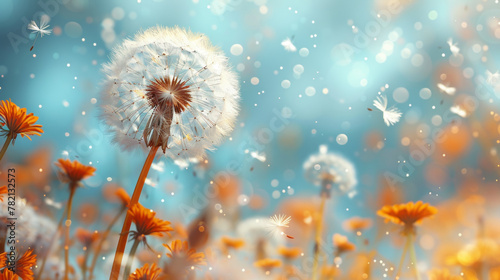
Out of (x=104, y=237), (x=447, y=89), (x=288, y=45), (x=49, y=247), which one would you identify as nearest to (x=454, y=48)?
(x=447, y=89)

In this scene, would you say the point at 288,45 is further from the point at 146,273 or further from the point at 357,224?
the point at 146,273

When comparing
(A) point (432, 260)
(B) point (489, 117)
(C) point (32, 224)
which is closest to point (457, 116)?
(B) point (489, 117)

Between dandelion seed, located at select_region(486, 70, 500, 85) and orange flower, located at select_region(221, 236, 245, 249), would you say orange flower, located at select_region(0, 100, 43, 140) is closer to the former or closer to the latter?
orange flower, located at select_region(221, 236, 245, 249)

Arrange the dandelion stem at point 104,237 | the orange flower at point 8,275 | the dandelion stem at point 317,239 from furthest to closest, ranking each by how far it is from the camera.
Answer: the dandelion stem at point 317,239 < the dandelion stem at point 104,237 < the orange flower at point 8,275

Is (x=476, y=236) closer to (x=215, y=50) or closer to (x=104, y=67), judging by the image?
(x=215, y=50)

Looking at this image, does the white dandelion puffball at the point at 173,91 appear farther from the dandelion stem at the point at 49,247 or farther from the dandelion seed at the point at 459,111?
the dandelion seed at the point at 459,111

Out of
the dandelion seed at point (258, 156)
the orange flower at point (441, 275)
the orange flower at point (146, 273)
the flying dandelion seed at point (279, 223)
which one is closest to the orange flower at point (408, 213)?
the orange flower at point (441, 275)
